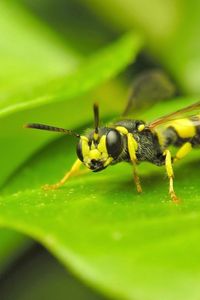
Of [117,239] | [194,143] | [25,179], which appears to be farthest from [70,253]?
[194,143]

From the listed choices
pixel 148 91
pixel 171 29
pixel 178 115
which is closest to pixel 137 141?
pixel 178 115

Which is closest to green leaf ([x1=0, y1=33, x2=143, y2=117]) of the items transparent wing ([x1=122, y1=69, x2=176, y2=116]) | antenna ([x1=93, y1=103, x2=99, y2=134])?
transparent wing ([x1=122, y1=69, x2=176, y2=116])

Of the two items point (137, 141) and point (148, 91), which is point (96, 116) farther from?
point (148, 91)

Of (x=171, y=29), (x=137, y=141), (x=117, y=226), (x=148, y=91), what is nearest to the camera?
(x=117, y=226)

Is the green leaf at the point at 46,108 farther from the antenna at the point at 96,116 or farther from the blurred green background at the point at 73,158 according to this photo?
the antenna at the point at 96,116

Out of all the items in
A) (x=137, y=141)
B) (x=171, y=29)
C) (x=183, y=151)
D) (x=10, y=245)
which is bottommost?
(x=10, y=245)

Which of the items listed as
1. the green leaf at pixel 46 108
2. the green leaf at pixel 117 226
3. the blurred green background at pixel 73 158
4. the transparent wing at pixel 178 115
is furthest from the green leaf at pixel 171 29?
the green leaf at pixel 117 226

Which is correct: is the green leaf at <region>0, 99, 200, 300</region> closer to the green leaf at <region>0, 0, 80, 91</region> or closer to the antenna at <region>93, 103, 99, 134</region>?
the antenna at <region>93, 103, 99, 134</region>

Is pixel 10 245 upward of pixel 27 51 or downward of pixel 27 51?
downward

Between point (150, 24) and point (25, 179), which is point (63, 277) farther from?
point (150, 24)
